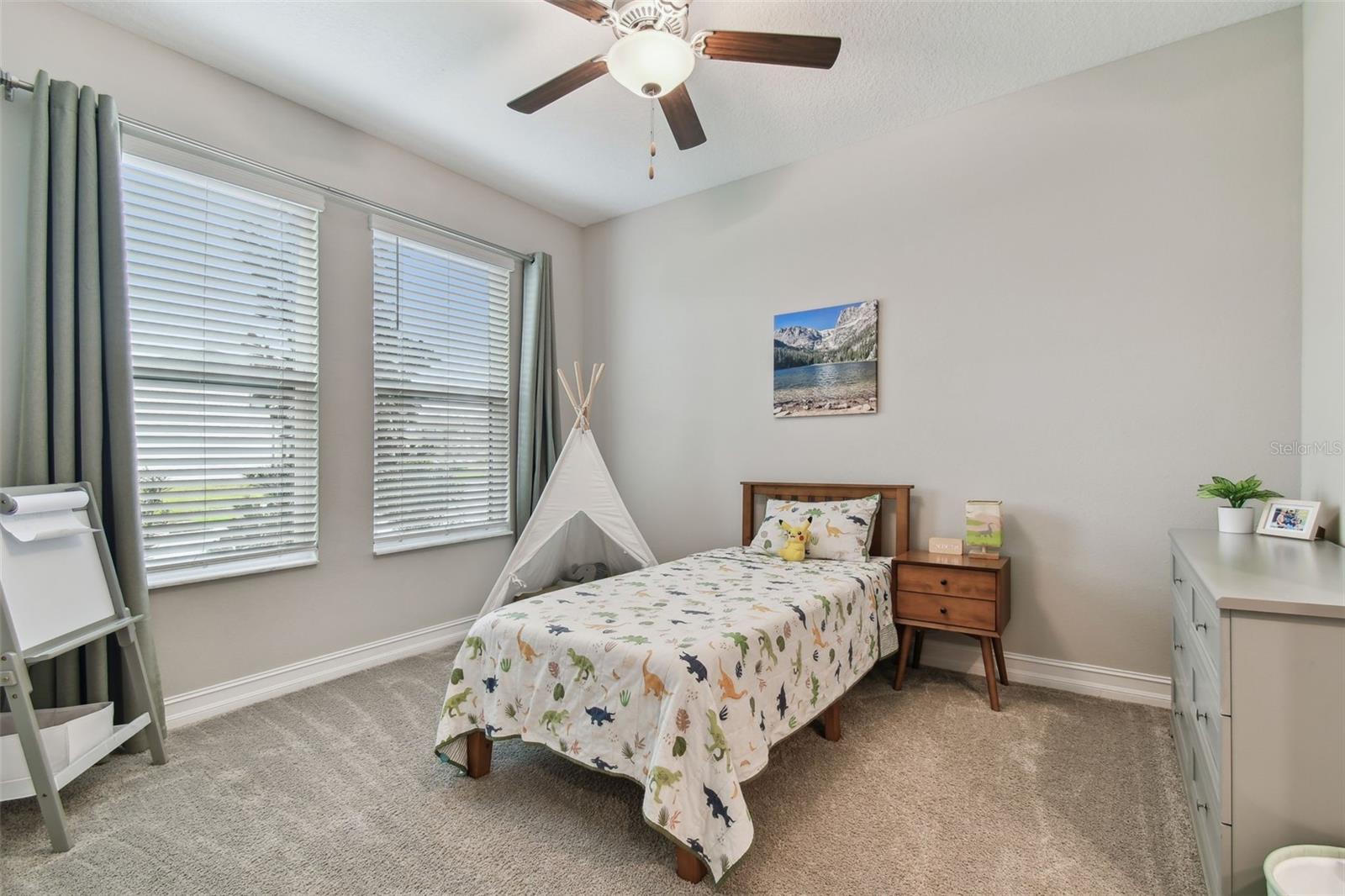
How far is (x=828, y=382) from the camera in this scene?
3.69m

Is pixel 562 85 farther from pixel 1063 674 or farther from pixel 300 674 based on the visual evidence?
pixel 1063 674

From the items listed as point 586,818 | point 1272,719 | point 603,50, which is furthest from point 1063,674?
point 603,50

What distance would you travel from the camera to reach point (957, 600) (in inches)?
113

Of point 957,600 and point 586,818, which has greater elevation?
point 957,600

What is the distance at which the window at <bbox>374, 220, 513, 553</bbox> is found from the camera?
3537 millimetres

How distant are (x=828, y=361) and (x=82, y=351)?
3451 mm

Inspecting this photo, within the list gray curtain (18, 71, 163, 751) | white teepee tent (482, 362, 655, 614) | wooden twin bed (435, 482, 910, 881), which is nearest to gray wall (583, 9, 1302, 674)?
white teepee tent (482, 362, 655, 614)

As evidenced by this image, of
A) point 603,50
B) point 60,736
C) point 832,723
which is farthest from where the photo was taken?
point 603,50

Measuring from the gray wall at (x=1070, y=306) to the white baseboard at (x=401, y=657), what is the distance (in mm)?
74

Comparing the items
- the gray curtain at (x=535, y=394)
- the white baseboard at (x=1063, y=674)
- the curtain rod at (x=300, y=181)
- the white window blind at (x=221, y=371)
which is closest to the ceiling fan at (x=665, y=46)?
the curtain rod at (x=300, y=181)

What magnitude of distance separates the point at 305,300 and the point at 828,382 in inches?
114

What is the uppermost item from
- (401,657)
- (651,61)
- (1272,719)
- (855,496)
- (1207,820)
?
(651,61)

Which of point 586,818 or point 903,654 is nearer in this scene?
point 586,818

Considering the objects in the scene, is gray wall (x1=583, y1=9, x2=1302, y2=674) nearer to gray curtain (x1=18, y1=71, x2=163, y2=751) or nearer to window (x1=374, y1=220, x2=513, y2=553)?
window (x1=374, y1=220, x2=513, y2=553)
